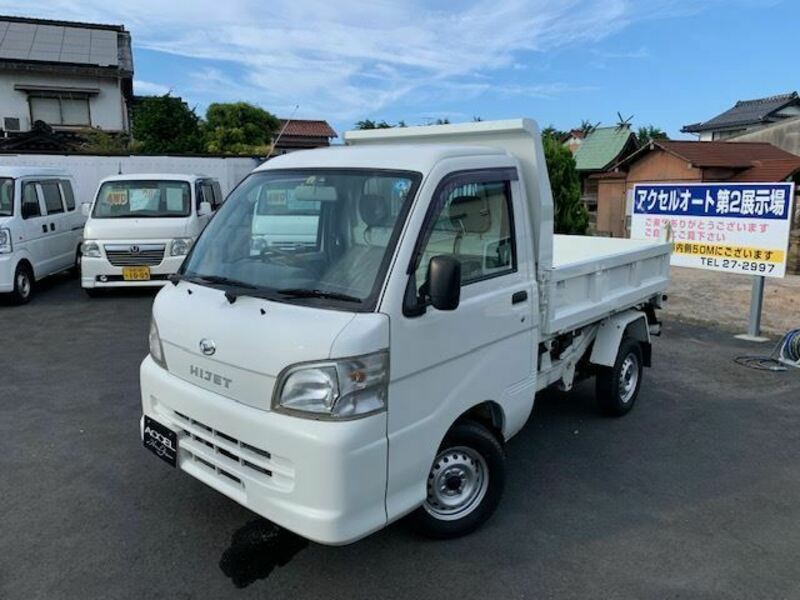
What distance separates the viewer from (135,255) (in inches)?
344

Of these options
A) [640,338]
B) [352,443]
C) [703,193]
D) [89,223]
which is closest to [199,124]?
[89,223]

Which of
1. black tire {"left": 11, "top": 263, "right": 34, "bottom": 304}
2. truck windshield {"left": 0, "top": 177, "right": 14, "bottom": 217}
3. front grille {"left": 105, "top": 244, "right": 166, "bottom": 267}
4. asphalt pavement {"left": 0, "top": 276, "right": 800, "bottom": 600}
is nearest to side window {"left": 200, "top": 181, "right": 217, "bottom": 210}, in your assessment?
front grille {"left": 105, "top": 244, "right": 166, "bottom": 267}

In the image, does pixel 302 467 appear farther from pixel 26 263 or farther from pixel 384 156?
pixel 26 263

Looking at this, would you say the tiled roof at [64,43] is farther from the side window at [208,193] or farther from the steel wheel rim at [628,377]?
the steel wheel rim at [628,377]

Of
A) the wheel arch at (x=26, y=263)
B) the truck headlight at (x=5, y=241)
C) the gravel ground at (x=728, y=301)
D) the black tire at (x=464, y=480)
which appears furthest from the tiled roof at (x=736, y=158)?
the black tire at (x=464, y=480)

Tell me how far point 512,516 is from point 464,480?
43cm

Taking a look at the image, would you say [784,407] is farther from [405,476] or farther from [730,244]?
[405,476]

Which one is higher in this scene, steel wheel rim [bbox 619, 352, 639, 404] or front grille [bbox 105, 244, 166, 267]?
front grille [bbox 105, 244, 166, 267]

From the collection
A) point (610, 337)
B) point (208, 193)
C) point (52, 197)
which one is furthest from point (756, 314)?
point (52, 197)

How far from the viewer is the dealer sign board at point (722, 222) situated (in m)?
6.67

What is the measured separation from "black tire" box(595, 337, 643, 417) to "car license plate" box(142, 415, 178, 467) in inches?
124

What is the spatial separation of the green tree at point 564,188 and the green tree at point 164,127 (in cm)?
1384

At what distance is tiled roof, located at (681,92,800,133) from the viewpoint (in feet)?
134

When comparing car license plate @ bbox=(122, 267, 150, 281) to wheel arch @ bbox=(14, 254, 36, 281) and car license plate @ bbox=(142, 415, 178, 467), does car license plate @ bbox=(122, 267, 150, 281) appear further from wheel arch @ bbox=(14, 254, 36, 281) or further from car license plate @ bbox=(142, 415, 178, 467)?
car license plate @ bbox=(142, 415, 178, 467)
